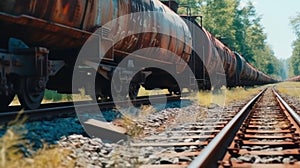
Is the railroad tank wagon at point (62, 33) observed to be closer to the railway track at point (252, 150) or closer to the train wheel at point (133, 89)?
the train wheel at point (133, 89)

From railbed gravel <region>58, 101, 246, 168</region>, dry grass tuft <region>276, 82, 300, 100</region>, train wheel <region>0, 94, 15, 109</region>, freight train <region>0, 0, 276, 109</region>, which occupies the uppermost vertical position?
freight train <region>0, 0, 276, 109</region>

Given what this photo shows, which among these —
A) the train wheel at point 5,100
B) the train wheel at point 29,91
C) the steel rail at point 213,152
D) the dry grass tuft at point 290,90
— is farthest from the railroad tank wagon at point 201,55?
the steel rail at point 213,152

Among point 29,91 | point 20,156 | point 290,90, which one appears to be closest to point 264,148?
point 20,156

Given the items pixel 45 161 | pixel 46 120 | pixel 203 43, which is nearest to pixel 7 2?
pixel 46 120

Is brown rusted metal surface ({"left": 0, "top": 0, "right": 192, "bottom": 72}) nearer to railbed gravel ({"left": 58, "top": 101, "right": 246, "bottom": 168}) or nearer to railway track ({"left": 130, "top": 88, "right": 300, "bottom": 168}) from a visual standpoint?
railbed gravel ({"left": 58, "top": 101, "right": 246, "bottom": 168})

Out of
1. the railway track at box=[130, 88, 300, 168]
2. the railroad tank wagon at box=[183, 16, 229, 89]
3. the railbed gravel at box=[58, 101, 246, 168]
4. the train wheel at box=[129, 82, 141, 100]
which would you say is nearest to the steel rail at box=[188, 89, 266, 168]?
the railway track at box=[130, 88, 300, 168]

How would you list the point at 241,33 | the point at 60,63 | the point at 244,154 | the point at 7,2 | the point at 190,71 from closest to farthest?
1. the point at 244,154
2. the point at 7,2
3. the point at 60,63
4. the point at 190,71
5. the point at 241,33

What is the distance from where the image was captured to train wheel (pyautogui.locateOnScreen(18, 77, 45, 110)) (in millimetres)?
6320

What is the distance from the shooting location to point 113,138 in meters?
5.61

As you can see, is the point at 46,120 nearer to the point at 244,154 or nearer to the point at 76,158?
the point at 76,158

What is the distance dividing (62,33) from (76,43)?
0.74m

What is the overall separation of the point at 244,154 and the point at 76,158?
65.1 inches

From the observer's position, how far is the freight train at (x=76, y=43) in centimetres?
593

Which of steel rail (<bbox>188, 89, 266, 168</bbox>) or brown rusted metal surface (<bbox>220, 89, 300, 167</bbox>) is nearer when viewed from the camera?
steel rail (<bbox>188, 89, 266, 168</bbox>)
